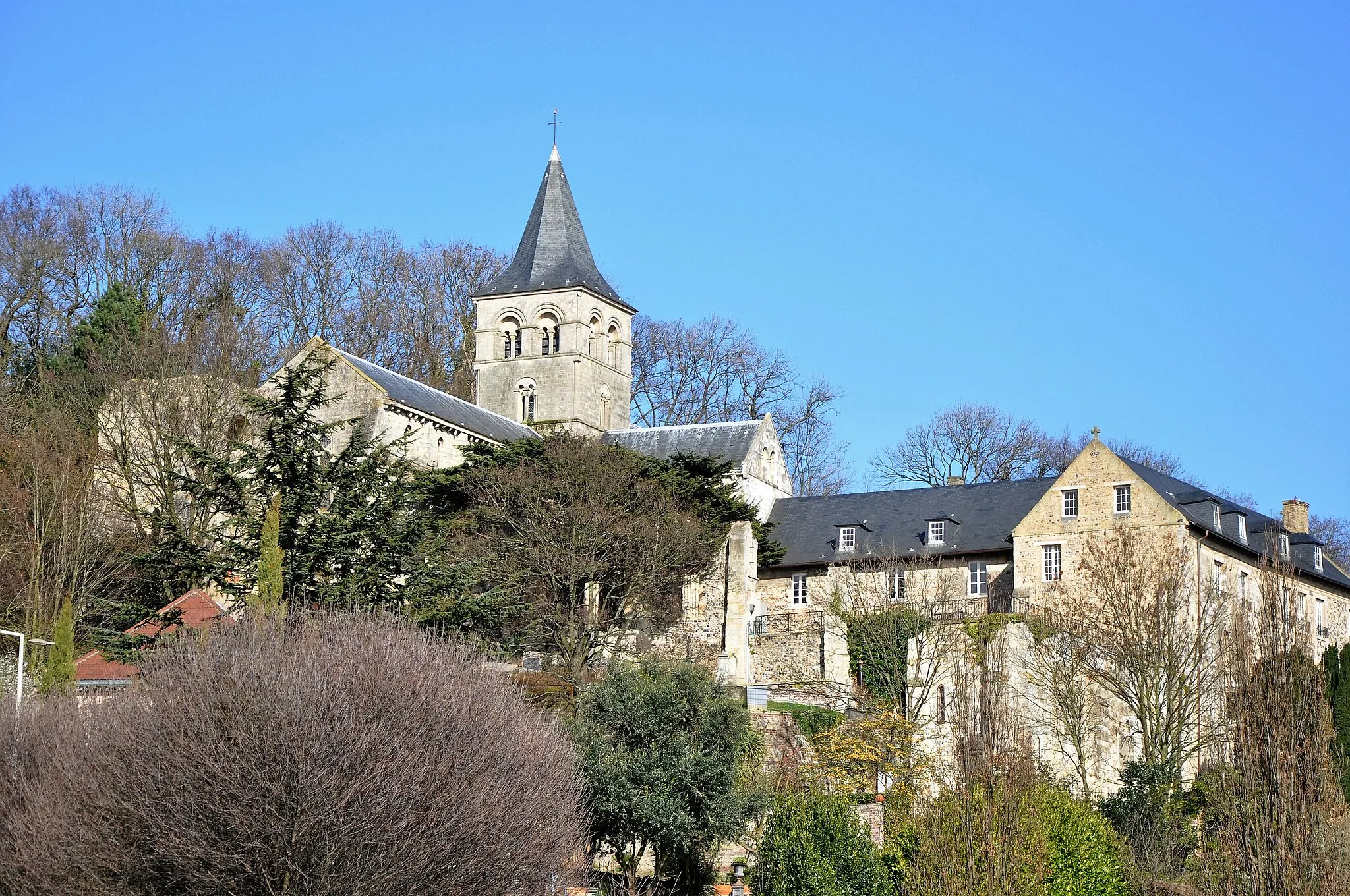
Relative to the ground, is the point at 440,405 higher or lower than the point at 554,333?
lower

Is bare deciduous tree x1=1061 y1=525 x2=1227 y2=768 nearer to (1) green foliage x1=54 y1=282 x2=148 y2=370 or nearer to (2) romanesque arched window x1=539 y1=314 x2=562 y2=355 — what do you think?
(2) romanesque arched window x1=539 y1=314 x2=562 y2=355

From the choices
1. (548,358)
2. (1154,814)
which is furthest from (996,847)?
(548,358)

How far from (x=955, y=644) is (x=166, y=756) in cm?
2172

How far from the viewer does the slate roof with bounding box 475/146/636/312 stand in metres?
54.2

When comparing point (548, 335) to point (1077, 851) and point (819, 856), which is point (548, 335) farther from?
point (1077, 851)

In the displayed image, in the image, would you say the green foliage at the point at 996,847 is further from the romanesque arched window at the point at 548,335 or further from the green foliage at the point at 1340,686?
the romanesque arched window at the point at 548,335

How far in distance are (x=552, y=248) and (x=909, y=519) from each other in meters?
18.6

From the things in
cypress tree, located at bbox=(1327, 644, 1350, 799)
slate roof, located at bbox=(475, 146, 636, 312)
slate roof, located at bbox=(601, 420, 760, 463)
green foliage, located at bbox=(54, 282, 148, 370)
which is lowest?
cypress tree, located at bbox=(1327, 644, 1350, 799)

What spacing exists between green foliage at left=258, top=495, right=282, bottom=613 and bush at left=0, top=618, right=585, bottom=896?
406 cm

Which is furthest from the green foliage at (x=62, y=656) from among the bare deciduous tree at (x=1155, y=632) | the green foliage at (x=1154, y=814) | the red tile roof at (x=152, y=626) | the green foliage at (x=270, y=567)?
the bare deciduous tree at (x=1155, y=632)

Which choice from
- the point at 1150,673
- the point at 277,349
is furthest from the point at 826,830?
the point at 277,349

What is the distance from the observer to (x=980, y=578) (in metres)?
40.2

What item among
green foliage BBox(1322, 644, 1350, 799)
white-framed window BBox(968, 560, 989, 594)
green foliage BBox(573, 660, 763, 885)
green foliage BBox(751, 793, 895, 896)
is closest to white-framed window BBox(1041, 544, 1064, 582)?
white-framed window BBox(968, 560, 989, 594)

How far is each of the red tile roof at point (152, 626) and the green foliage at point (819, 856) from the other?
913cm
